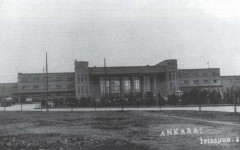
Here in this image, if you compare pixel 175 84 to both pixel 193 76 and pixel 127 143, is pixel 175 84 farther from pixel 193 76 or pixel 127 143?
pixel 127 143

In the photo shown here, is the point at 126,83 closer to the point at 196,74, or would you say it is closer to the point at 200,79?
the point at 196,74

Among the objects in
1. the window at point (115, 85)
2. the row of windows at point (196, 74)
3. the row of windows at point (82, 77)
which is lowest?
the window at point (115, 85)

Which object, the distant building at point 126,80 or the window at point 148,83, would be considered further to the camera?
the window at point 148,83

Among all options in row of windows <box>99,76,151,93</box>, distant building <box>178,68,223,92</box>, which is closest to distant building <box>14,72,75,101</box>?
row of windows <box>99,76,151,93</box>

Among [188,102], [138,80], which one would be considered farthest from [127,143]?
[138,80]

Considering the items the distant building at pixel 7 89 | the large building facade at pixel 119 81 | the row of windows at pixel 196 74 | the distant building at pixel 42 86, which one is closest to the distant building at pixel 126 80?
the large building facade at pixel 119 81

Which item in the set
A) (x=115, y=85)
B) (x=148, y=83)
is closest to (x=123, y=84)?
(x=115, y=85)

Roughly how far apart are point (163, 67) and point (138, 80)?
6.12 metres

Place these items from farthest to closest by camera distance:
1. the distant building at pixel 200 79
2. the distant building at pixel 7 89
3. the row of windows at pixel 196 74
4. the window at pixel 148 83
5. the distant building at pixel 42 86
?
the distant building at pixel 7 89, the distant building at pixel 42 86, the row of windows at pixel 196 74, the distant building at pixel 200 79, the window at pixel 148 83

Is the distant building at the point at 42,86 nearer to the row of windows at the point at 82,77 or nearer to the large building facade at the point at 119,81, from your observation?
the large building facade at the point at 119,81

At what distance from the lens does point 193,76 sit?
70.8 metres

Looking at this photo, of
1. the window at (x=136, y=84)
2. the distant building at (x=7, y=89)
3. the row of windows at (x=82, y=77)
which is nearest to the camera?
the row of windows at (x=82, y=77)

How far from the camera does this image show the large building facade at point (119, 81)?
60.4m

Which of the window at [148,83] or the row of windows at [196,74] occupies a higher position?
→ the row of windows at [196,74]
